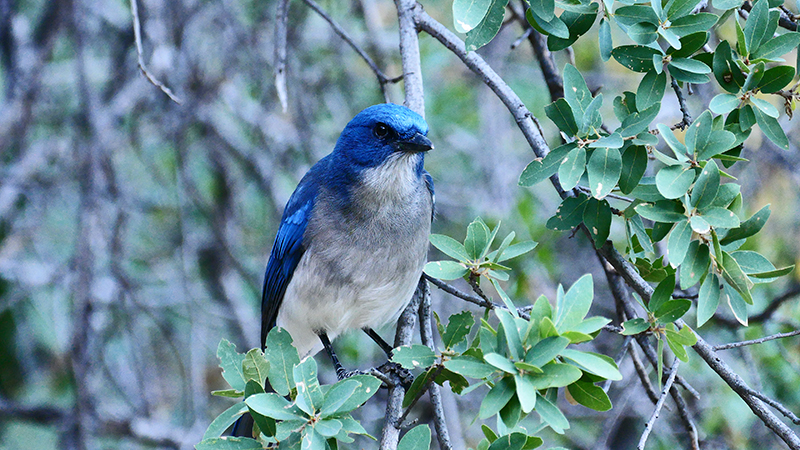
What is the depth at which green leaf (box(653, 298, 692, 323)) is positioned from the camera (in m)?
2.02

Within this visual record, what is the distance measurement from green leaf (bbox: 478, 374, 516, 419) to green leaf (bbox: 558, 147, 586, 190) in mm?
628

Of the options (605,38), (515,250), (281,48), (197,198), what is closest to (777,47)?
A: (605,38)

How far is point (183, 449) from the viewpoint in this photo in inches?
177

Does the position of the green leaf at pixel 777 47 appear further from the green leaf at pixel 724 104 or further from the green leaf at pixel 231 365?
the green leaf at pixel 231 365

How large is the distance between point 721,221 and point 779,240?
10.8 ft

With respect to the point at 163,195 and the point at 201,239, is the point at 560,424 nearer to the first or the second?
the point at 201,239

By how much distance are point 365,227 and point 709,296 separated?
1709mm

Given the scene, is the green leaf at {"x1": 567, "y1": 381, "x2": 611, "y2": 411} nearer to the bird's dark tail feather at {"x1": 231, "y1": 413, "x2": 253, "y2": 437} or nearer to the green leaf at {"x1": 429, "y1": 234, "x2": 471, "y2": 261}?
the green leaf at {"x1": 429, "y1": 234, "x2": 471, "y2": 261}

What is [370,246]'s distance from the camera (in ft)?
11.1

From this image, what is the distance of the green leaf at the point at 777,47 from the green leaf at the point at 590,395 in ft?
3.60

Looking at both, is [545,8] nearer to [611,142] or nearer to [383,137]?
[611,142]

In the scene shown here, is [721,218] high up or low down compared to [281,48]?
down

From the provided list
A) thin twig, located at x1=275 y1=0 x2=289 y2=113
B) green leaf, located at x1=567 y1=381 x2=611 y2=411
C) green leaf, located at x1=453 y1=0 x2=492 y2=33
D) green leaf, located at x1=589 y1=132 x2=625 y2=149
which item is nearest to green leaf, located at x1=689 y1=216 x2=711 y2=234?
green leaf, located at x1=589 y1=132 x2=625 y2=149

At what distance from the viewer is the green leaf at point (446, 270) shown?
218 centimetres
